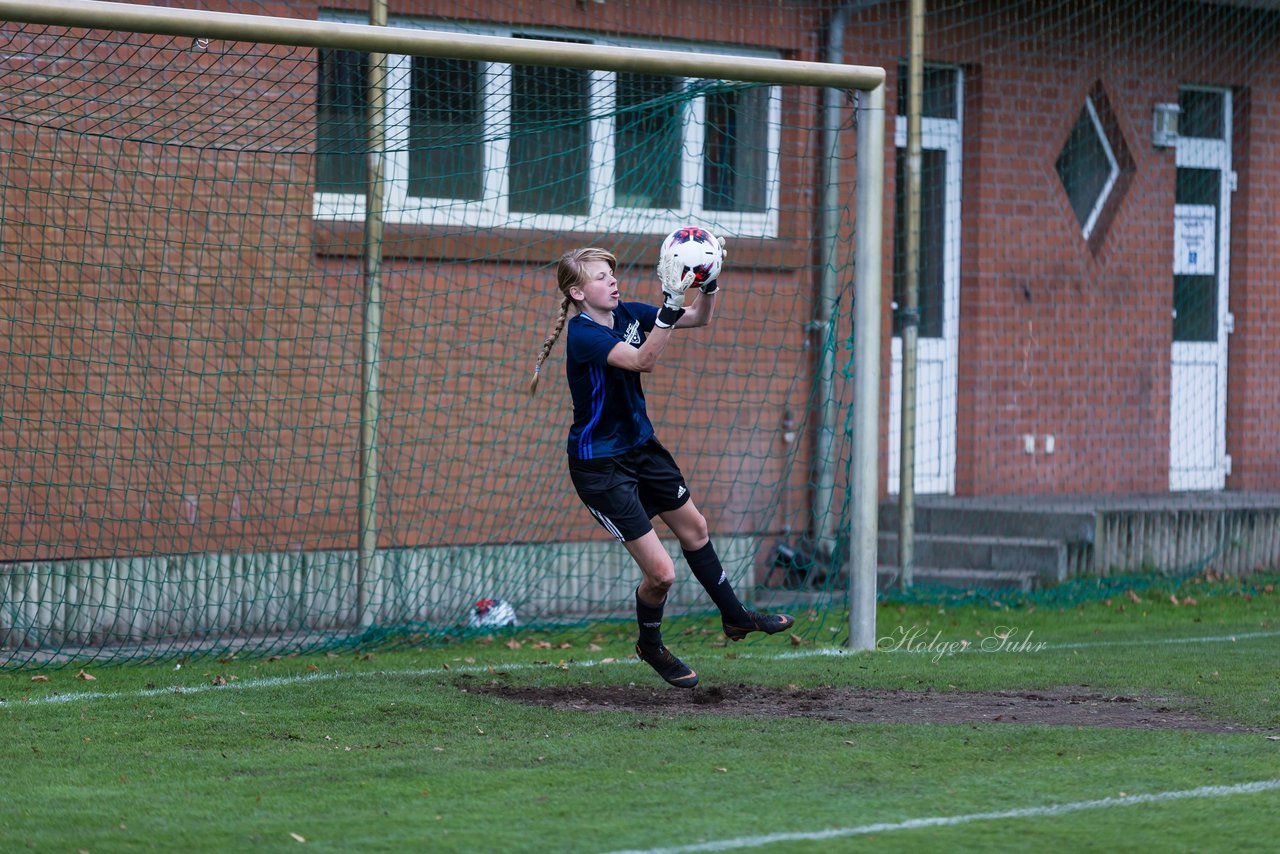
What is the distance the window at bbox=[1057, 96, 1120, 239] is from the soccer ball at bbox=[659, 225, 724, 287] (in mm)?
7162

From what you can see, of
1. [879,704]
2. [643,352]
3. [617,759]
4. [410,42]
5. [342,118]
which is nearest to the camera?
[617,759]

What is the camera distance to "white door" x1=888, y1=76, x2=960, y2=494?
1207cm

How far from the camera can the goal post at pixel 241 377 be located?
332 inches

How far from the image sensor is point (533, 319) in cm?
1010

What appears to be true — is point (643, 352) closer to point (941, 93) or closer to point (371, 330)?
point (371, 330)

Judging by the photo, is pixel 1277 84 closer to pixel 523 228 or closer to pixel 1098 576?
pixel 1098 576

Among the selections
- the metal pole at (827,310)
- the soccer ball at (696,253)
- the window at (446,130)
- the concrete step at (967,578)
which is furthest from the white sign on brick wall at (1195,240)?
the soccer ball at (696,253)

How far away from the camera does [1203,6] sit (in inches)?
508

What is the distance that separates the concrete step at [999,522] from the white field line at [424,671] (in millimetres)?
1903

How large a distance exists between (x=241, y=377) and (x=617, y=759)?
4.49 m

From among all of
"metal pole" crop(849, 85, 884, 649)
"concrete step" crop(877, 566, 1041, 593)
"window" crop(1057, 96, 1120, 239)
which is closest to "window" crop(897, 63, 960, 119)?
"window" crop(1057, 96, 1120, 239)

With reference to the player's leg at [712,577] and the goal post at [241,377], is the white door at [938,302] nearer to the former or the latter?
the goal post at [241,377]

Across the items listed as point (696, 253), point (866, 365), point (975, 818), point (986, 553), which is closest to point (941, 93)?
point (986, 553)

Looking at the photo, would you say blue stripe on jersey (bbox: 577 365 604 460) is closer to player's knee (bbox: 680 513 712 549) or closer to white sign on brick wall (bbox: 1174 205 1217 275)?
player's knee (bbox: 680 513 712 549)
